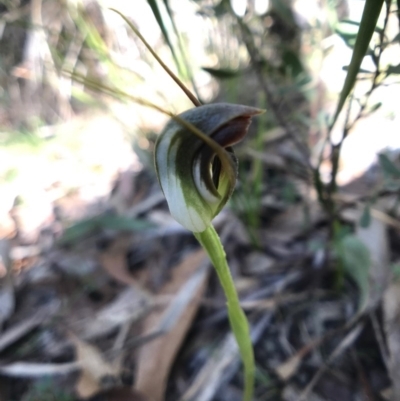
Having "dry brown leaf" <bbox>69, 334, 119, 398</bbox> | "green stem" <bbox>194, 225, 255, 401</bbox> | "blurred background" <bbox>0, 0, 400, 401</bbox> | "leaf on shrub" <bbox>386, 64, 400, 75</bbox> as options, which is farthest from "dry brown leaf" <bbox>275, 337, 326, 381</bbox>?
"leaf on shrub" <bbox>386, 64, 400, 75</bbox>

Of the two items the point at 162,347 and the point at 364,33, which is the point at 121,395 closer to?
the point at 162,347

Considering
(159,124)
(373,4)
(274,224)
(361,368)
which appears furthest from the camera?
(159,124)

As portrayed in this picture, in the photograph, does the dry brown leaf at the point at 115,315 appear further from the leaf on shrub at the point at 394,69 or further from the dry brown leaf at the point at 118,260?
the leaf on shrub at the point at 394,69

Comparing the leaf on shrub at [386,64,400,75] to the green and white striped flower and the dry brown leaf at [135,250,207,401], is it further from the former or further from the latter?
the dry brown leaf at [135,250,207,401]

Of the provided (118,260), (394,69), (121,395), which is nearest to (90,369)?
(121,395)

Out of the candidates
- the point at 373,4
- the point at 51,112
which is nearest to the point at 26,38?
the point at 51,112

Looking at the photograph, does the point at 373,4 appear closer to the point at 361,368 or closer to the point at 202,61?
the point at 361,368
